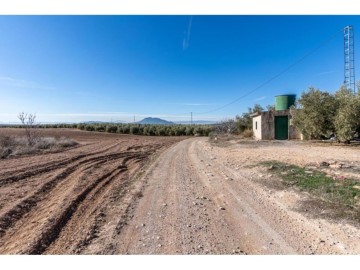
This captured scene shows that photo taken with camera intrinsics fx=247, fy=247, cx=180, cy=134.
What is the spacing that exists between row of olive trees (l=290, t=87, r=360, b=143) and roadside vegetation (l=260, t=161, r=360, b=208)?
905cm

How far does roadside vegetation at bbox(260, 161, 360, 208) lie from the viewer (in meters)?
4.55

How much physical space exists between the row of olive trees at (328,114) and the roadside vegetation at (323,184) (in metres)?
9.05

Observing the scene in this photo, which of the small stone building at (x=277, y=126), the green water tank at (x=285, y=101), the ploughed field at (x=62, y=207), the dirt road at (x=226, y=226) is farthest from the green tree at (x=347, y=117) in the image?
the ploughed field at (x=62, y=207)

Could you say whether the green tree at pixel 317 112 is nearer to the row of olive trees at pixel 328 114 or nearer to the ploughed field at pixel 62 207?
the row of olive trees at pixel 328 114

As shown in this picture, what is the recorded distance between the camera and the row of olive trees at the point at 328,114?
13.9 meters

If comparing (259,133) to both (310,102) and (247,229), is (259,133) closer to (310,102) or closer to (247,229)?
(310,102)

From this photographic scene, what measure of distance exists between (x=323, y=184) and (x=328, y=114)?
1204cm

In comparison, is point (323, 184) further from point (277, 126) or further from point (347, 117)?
point (277, 126)

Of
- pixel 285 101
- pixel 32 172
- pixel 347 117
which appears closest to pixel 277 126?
pixel 285 101

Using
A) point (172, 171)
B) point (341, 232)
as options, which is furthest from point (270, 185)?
point (172, 171)

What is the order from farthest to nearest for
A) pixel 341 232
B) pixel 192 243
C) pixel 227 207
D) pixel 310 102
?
pixel 310 102 → pixel 227 207 → pixel 341 232 → pixel 192 243

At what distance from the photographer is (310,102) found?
1619 centimetres
